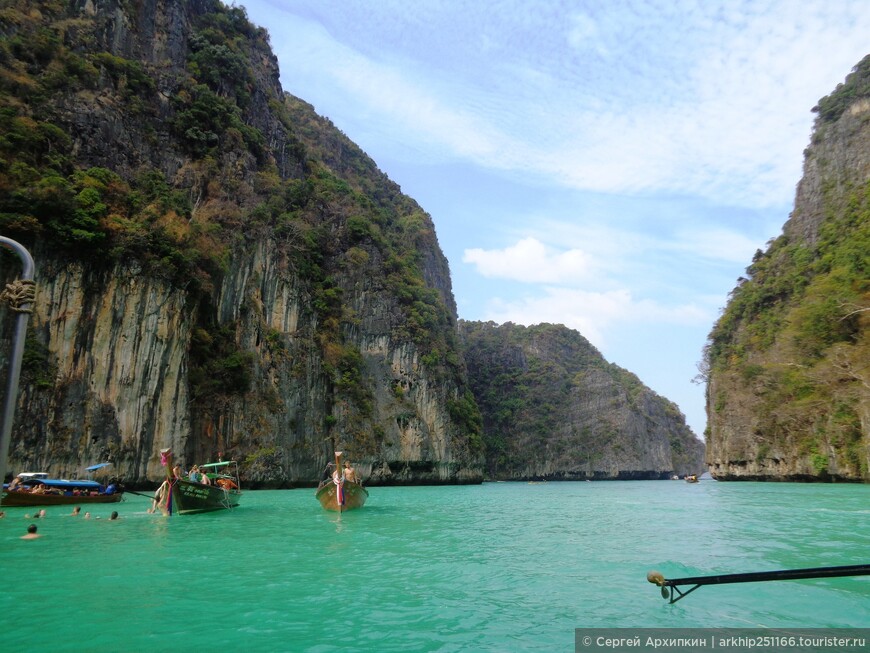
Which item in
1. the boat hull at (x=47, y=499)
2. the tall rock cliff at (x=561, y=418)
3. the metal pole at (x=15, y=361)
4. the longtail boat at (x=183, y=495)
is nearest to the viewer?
the metal pole at (x=15, y=361)

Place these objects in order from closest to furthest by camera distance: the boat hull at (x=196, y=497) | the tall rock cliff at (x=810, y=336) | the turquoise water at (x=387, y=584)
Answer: the turquoise water at (x=387, y=584)
the boat hull at (x=196, y=497)
the tall rock cliff at (x=810, y=336)

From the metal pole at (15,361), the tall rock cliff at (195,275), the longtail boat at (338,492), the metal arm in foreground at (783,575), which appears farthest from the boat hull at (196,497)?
the metal arm in foreground at (783,575)

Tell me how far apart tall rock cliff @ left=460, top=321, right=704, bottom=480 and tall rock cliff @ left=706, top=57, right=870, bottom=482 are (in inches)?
1494

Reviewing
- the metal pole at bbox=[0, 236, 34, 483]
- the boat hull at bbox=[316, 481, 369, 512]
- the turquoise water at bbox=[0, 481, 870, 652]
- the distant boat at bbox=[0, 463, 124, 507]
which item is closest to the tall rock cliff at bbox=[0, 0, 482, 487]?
the distant boat at bbox=[0, 463, 124, 507]

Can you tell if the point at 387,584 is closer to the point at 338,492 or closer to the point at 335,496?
the point at 338,492

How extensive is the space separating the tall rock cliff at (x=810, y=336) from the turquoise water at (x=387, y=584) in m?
22.5

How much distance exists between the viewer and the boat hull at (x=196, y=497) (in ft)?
54.5

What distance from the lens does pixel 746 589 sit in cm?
762

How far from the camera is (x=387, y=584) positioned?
7871 mm

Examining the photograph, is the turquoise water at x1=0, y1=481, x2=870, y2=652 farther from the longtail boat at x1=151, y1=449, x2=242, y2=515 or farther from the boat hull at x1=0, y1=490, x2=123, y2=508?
the boat hull at x1=0, y1=490, x2=123, y2=508

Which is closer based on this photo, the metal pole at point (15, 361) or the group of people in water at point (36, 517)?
the metal pole at point (15, 361)

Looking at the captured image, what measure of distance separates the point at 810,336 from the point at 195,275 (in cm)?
3730

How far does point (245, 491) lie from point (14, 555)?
80.3 ft

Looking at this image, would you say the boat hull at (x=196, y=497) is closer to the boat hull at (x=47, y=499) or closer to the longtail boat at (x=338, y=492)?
the longtail boat at (x=338, y=492)
